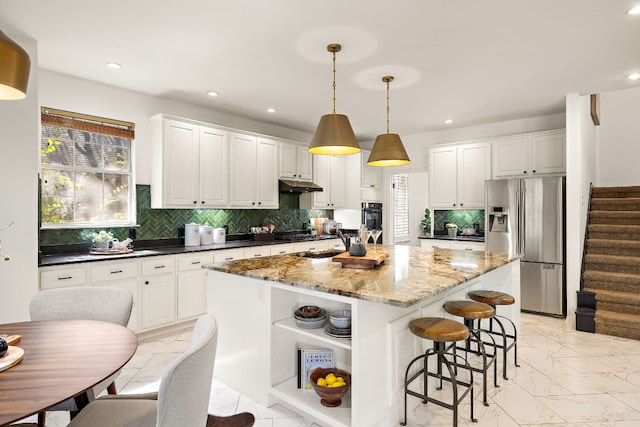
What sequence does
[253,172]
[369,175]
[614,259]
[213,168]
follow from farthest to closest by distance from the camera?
[369,175] → [253,172] → [213,168] → [614,259]

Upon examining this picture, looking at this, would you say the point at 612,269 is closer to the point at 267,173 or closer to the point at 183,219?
the point at 267,173

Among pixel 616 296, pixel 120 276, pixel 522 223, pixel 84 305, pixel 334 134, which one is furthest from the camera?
pixel 522 223

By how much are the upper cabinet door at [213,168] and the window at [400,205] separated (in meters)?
3.57

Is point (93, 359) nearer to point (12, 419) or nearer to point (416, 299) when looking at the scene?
point (12, 419)

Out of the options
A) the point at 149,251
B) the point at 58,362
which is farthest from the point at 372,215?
the point at 58,362

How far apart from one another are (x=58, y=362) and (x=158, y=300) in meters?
2.73

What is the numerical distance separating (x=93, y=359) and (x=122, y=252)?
2.79 metres

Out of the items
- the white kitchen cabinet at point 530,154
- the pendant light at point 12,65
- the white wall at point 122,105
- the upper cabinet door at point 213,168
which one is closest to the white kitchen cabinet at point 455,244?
the white kitchen cabinet at point 530,154

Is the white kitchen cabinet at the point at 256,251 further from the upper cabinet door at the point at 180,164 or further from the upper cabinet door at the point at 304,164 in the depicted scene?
the upper cabinet door at the point at 304,164

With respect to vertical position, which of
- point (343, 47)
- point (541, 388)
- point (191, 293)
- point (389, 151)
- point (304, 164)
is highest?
point (343, 47)

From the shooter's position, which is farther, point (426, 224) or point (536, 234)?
point (426, 224)

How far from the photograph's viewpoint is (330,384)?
2.27 m

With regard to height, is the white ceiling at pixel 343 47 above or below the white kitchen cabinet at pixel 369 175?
above

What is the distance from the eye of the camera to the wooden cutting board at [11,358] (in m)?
1.32
